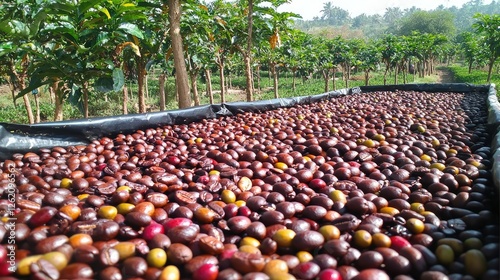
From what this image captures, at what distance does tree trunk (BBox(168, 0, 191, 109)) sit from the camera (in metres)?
4.64

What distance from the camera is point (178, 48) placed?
480cm

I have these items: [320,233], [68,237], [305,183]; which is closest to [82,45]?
[68,237]

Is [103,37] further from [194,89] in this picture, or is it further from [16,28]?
[194,89]

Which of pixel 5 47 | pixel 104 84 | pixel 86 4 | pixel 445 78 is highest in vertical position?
pixel 86 4

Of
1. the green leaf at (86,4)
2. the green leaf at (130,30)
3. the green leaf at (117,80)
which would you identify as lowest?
the green leaf at (117,80)

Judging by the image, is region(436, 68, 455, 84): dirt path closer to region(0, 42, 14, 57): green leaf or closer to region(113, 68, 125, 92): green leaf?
region(113, 68, 125, 92): green leaf

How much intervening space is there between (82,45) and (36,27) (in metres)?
0.43

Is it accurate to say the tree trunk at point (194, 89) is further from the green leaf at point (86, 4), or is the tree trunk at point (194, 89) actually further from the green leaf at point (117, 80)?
the green leaf at point (86, 4)

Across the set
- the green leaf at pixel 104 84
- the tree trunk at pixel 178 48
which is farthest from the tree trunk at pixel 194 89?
the green leaf at pixel 104 84

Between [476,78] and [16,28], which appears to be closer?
[16,28]

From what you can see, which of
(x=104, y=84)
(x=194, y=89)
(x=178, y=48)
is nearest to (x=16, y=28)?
(x=104, y=84)

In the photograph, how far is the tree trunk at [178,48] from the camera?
464 centimetres

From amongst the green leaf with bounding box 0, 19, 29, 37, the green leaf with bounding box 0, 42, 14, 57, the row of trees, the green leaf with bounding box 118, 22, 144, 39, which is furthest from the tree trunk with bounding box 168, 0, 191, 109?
the green leaf with bounding box 0, 42, 14, 57

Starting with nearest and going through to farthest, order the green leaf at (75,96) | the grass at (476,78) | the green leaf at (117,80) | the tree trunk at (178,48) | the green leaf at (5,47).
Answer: the green leaf at (5,47) < the green leaf at (117,80) < the green leaf at (75,96) < the tree trunk at (178,48) < the grass at (476,78)
